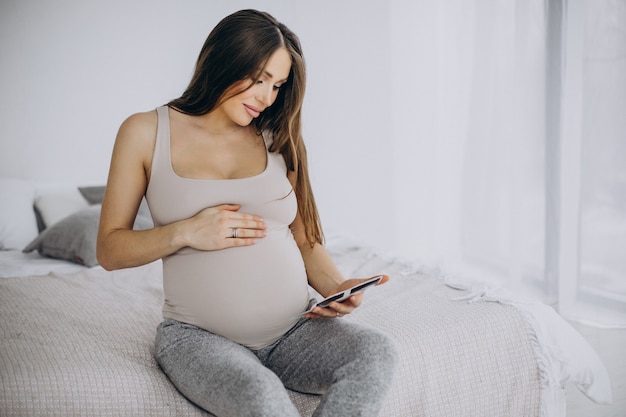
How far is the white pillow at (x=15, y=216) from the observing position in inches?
115

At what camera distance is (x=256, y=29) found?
1363 mm

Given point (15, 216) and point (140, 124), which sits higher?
point (140, 124)

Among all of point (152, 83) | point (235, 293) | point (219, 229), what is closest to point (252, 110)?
point (219, 229)

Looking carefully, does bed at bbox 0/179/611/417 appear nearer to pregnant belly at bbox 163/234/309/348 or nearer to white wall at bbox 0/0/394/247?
pregnant belly at bbox 163/234/309/348

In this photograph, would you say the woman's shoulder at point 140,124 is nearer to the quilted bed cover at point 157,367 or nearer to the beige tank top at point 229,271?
the beige tank top at point 229,271

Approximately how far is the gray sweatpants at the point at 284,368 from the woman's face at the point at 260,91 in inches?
20.3

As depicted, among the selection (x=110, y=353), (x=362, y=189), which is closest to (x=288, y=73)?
(x=110, y=353)

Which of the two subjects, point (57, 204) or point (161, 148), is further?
point (57, 204)

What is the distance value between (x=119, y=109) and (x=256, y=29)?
2.40m

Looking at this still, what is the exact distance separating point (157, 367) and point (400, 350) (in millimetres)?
577

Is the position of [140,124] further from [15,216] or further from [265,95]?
[15,216]

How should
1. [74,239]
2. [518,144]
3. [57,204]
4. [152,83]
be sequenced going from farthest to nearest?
[152,83] → [57,204] → [518,144] → [74,239]

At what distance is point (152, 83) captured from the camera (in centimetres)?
360

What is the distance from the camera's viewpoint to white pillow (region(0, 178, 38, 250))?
2.93 m
